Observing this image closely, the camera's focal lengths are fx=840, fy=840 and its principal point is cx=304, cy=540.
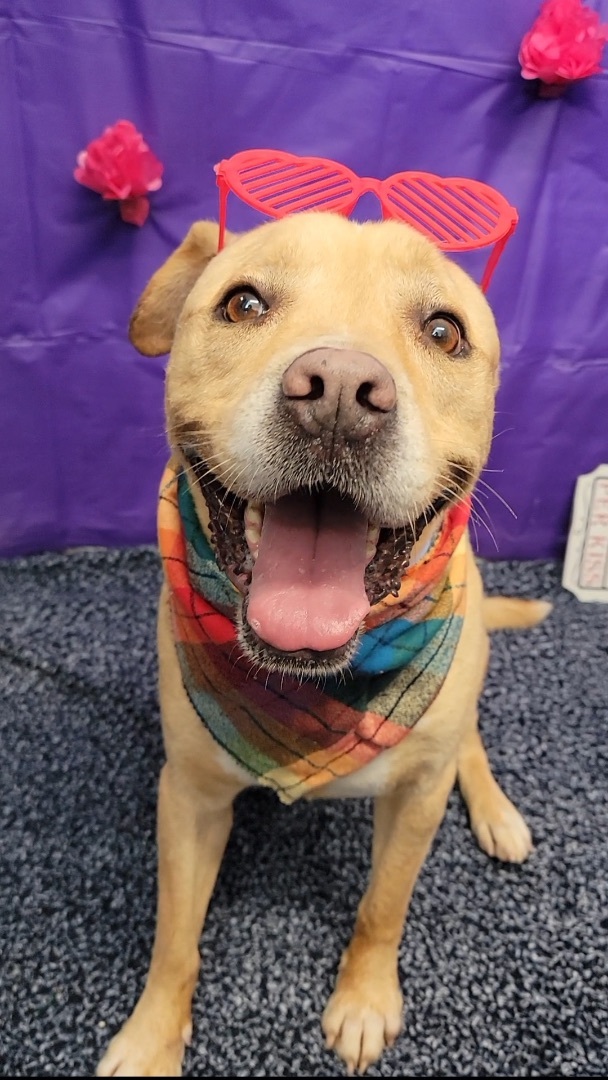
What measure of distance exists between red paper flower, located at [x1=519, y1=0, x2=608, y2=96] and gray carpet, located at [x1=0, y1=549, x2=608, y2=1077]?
142 centimetres

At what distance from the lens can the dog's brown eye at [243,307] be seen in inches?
44.9

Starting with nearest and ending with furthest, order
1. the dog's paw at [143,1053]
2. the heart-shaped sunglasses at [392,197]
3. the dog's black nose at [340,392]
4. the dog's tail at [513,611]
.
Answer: the dog's black nose at [340,392] → the heart-shaped sunglasses at [392,197] → the dog's paw at [143,1053] → the dog's tail at [513,611]

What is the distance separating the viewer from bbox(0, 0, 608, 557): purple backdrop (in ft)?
6.02

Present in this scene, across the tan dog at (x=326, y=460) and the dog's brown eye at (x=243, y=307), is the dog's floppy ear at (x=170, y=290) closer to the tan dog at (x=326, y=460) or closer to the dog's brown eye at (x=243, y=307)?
the tan dog at (x=326, y=460)

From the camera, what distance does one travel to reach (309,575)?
1.00 metres

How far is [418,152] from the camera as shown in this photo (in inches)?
78.7

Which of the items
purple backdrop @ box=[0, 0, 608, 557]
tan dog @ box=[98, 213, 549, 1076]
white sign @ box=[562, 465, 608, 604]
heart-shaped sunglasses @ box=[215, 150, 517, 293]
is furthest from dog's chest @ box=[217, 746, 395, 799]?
white sign @ box=[562, 465, 608, 604]

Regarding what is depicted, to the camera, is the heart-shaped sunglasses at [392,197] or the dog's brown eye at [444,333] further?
the heart-shaped sunglasses at [392,197]

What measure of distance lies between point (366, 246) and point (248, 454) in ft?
1.26

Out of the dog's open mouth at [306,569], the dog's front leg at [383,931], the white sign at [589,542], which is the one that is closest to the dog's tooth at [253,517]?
the dog's open mouth at [306,569]

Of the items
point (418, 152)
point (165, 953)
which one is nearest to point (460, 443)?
point (165, 953)

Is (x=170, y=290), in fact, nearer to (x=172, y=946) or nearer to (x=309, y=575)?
(x=309, y=575)

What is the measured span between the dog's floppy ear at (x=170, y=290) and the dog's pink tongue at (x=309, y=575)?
54cm

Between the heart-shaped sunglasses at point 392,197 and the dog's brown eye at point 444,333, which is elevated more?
the heart-shaped sunglasses at point 392,197
